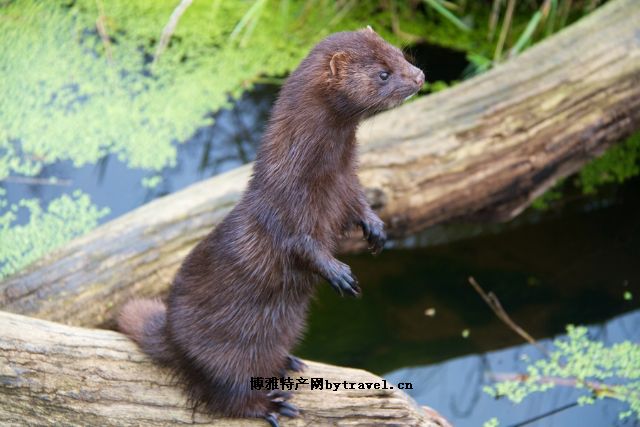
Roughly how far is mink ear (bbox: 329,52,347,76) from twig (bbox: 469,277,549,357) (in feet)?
4.84

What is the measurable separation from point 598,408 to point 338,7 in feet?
8.70

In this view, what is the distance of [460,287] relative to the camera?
12.0 feet

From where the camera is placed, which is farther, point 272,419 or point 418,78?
point 272,419

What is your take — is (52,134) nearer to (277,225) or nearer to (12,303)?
(12,303)

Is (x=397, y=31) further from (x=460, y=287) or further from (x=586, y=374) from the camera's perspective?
(x=586, y=374)

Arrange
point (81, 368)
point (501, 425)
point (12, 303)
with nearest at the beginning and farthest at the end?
1. point (81, 368)
2. point (12, 303)
3. point (501, 425)

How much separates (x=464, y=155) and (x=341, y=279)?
1258 millimetres

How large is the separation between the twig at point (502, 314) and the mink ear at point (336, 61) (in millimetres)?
1476

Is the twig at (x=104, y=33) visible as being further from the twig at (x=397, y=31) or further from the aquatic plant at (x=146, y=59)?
the twig at (x=397, y=31)

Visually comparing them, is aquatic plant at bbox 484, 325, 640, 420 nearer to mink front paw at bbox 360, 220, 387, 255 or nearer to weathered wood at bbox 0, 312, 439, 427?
weathered wood at bbox 0, 312, 439, 427

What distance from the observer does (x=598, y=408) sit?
3088 millimetres

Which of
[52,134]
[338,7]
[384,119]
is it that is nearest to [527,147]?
[384,119]

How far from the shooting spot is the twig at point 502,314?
3.33 meters

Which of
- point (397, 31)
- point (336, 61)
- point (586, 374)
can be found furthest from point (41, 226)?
point (586, 374)
